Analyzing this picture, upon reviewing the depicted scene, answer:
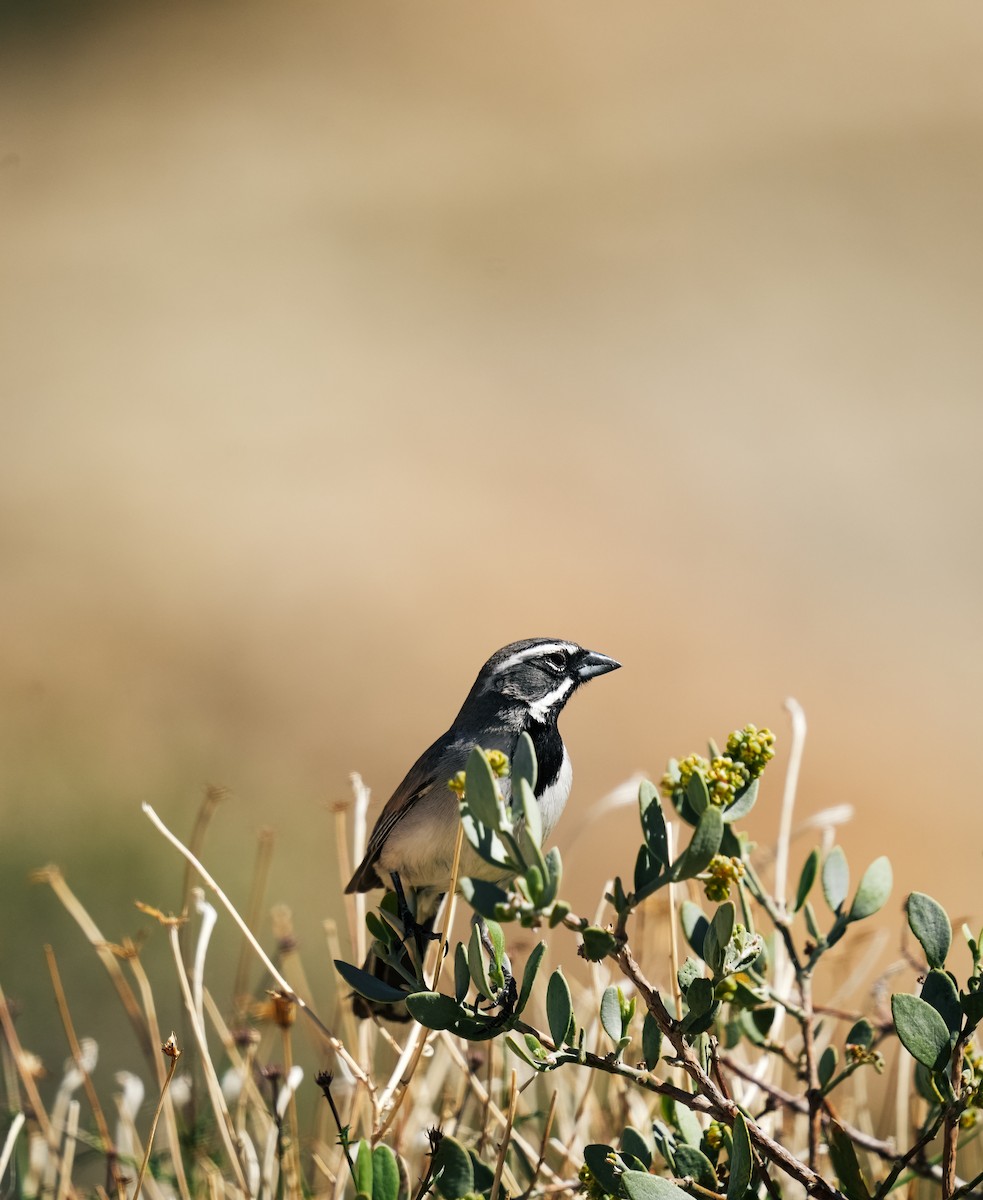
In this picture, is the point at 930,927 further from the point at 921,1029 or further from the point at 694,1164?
the point at 694,1164

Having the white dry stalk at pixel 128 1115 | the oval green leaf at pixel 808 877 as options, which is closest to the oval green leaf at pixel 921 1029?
the oval green leaf at pixel 808 877

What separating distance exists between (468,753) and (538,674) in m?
0.32

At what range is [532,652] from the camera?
3383 millimetres

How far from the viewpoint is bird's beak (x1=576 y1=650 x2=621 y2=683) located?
342 cm

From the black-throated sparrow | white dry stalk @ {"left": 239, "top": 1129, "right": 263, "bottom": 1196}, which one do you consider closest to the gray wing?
the black-throated sparrow

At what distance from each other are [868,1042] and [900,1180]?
0.29m

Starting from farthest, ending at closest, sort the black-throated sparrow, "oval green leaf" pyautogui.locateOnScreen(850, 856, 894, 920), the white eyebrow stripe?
1. the white eyebrow stripe
2. the black-throated sparrow
3. "oval green leaf" pyautogui.locateOnScreen(850, 856, 894, 920)

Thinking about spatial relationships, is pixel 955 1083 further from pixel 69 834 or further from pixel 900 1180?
pixel 69 834

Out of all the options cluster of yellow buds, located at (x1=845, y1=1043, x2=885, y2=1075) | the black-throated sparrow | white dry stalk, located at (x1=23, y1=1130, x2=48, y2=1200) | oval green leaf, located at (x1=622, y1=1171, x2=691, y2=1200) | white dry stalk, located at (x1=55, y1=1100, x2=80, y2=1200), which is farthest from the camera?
the black-throated sparrow

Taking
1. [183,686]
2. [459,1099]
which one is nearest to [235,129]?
[183,686]

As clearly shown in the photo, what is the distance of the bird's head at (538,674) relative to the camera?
338 cm

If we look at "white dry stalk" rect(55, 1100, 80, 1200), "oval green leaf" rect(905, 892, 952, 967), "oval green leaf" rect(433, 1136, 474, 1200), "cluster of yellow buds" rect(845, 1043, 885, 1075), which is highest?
"oval green leaf" rect(905, 892, 952, 967)

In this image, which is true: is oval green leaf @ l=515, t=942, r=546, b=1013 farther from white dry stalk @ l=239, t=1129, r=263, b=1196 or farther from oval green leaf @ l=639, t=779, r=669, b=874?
white dry stalk @ l=239, t=1129, r=263, b=1196

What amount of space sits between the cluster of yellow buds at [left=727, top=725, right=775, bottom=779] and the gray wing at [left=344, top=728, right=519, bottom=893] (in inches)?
50.5
